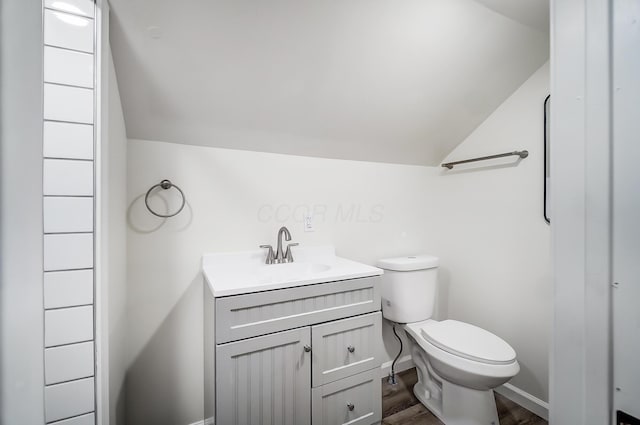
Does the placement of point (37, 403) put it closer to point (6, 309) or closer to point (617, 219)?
point (6, 309)

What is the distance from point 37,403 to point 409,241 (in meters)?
2.16

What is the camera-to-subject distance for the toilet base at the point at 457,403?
4.66 ft

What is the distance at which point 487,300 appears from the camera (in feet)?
6.27

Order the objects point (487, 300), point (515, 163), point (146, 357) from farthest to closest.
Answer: point (487, 300) < point (515, 163) < point (146, 357)

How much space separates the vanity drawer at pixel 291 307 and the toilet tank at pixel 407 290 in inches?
18.4

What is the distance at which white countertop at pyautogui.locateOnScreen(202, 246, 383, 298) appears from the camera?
3.60 feet

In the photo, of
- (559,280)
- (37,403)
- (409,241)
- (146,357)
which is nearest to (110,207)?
(146,357)

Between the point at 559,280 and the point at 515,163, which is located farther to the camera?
the point at 515,163

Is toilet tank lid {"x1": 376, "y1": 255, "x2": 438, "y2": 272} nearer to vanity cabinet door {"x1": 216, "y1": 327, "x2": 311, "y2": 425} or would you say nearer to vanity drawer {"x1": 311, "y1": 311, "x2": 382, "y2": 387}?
vanity drawer {"x1": 311, "y1": 311, "x2": 382, "y2": 387}

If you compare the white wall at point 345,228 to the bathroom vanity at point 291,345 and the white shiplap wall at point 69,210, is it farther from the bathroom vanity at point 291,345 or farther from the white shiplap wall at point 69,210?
the white shiplap wall at point 69,210

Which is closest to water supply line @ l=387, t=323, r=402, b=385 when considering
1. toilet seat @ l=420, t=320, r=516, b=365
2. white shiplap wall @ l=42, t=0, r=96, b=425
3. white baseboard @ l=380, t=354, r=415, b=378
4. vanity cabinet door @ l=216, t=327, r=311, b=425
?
white baseboard @ l=380, t=354, r=415, b=378

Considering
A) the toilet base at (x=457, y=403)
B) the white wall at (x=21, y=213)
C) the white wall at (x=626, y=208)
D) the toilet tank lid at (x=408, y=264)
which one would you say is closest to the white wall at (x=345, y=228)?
the toilet tank lid at (x=408, y=264)

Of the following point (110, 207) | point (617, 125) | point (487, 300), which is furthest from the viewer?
point (487, 300)

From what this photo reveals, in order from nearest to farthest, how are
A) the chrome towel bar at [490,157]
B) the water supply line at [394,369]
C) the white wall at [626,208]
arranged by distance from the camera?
the white wall at [626,208], the chrome towel bar at [490,157], the water supply line at [394,369]
